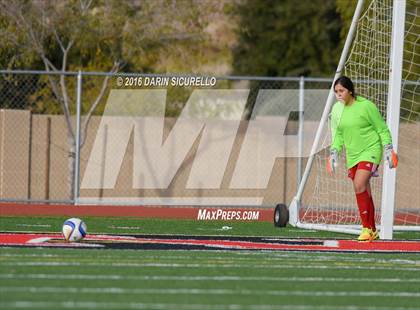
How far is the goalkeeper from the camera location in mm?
12469

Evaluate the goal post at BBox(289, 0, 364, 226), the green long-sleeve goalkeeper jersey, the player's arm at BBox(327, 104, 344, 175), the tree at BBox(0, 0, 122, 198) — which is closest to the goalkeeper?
the green long-sleeve goalkeeper jersey

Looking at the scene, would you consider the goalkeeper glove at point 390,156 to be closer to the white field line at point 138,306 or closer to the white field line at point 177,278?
the white field line at point 177,278

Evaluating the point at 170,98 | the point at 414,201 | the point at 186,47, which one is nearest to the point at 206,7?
the point at 186,47

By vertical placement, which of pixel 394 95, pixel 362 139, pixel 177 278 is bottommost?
pixel 177 278

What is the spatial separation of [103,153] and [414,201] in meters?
5.32

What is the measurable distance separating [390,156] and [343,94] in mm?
857

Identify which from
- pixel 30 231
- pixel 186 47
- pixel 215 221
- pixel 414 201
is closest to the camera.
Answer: pixel 30 231

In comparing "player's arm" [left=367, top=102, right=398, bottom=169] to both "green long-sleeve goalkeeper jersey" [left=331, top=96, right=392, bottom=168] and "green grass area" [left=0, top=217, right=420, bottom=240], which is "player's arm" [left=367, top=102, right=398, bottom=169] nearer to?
"green long-sleeve goalkeeper jersey" [left=331, top=96, right=392, bottom=168]

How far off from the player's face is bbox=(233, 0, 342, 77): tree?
25.7 m

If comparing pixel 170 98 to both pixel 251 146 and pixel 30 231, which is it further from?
pixel 30 231

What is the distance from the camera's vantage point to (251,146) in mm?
19797

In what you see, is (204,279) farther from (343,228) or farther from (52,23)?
(52,23)

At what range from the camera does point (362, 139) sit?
41.4 ft

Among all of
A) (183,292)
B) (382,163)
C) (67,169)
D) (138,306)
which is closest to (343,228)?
(382,163)
